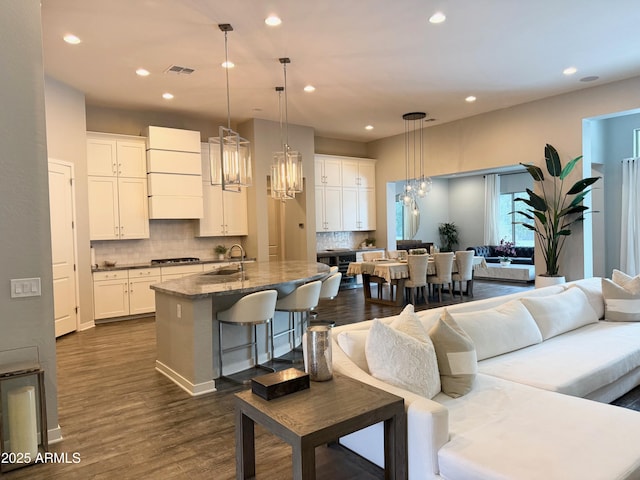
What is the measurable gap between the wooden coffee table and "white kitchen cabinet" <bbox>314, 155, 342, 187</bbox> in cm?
755

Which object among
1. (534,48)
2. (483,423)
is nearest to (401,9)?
(534,48)

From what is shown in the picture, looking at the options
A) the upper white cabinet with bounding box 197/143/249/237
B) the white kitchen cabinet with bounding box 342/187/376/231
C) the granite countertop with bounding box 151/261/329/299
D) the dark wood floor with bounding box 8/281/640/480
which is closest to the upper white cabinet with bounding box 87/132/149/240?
the upper white cabinet with bounding box 197/143/249/237

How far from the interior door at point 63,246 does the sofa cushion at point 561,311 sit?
564cm

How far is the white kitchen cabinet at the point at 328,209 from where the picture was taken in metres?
9.38

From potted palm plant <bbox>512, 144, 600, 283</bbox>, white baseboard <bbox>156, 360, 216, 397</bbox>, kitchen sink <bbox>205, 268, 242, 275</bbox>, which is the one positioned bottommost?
white baseboard <bbox>156, 360, 216, 397</bbox>

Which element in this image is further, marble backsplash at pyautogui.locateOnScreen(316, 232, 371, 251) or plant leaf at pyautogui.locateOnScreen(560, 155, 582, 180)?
marble backsplash at pyautogui.locateOnScreen(316, 232, 371, 251)

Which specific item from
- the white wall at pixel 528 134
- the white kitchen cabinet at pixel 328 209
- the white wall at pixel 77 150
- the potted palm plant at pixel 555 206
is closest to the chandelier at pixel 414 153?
the white wall at pixel 528 134

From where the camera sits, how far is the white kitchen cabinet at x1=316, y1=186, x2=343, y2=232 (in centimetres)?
938

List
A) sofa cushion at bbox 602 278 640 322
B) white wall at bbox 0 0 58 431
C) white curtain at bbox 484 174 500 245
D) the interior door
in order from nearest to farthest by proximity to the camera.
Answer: white wall at bbox 0 0 58 431 → sofa cushion at bbox 602 278 640 322 → the interior door → white curtain at bbox 484 174 500 245

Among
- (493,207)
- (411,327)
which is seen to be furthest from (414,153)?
(411,327)

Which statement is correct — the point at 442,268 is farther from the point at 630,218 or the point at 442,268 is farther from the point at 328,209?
the point at 630,218

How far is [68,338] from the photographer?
562cm

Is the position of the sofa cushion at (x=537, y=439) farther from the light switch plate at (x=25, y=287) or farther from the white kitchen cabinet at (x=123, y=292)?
the white kitchen cabinet at (x=123, y=292)

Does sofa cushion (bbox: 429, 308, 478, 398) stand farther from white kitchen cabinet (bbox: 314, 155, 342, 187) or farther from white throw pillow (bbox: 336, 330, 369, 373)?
white kitchen cabinet (bbox: 314, 155, 342, 187)
